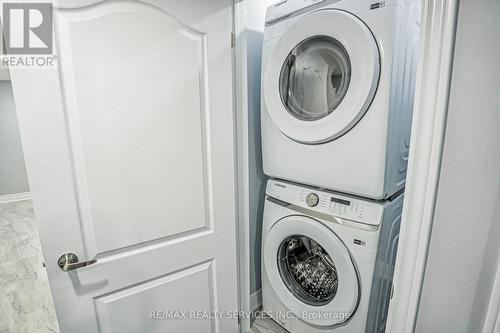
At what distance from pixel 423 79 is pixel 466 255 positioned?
361 millimetres

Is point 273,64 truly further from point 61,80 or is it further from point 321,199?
point 61,80

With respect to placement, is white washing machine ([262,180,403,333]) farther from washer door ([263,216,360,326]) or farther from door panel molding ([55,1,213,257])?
door panel molding ([55,1,213,257])

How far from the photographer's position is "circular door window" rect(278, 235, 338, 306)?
1293 millimetres

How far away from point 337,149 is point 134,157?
858 millimetres

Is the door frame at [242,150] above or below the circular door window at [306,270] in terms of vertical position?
above

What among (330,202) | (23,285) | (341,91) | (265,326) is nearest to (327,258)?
(330,202)

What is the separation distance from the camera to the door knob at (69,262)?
0.83m

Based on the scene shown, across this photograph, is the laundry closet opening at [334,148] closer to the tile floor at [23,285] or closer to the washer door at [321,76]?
the washer door at [321,76]

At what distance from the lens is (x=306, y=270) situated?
55.2 inches

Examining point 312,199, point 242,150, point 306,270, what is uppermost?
point 242,150

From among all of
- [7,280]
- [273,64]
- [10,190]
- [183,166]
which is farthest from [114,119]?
[10,190]

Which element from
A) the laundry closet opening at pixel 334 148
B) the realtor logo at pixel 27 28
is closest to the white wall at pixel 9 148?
the realtor logo at pixel 27 28

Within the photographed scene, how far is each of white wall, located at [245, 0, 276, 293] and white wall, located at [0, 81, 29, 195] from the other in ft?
16.1

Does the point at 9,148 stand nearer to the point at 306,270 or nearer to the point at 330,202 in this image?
the point at 306,270
